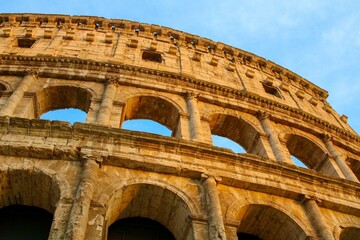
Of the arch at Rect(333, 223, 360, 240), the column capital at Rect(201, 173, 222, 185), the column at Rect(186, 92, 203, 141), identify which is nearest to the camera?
the column capital at Rect(201, 173, 222, 185)

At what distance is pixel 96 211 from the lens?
812 cm

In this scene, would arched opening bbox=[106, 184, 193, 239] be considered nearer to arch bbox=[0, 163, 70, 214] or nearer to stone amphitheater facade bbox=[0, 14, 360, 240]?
stone amphitheater facade bbox=[0, 14, 360, 240]

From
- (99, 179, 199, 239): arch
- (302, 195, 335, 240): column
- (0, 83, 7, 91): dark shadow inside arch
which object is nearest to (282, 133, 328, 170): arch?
(302, 195, 335, 240): column

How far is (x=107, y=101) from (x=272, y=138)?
5.40 metres

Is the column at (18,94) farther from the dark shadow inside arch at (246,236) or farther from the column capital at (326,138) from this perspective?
the column capital at (326,138)

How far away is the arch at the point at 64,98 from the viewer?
13070mm

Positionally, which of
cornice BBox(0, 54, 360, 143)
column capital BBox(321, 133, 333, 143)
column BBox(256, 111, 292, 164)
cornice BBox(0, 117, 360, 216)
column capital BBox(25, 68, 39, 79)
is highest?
cornice BBox(0, 54, 360, 143)

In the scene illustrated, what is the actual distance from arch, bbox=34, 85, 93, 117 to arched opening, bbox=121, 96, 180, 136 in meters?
1.41

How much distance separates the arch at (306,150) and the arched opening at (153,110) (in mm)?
4266

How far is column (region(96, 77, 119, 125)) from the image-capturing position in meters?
11.4

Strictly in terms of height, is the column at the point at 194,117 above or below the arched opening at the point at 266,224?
above

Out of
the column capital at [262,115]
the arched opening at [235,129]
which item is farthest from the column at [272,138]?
the arched opening at [235,129]

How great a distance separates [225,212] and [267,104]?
271 inches

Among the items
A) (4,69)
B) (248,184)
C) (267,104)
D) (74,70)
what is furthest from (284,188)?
(4,69)
